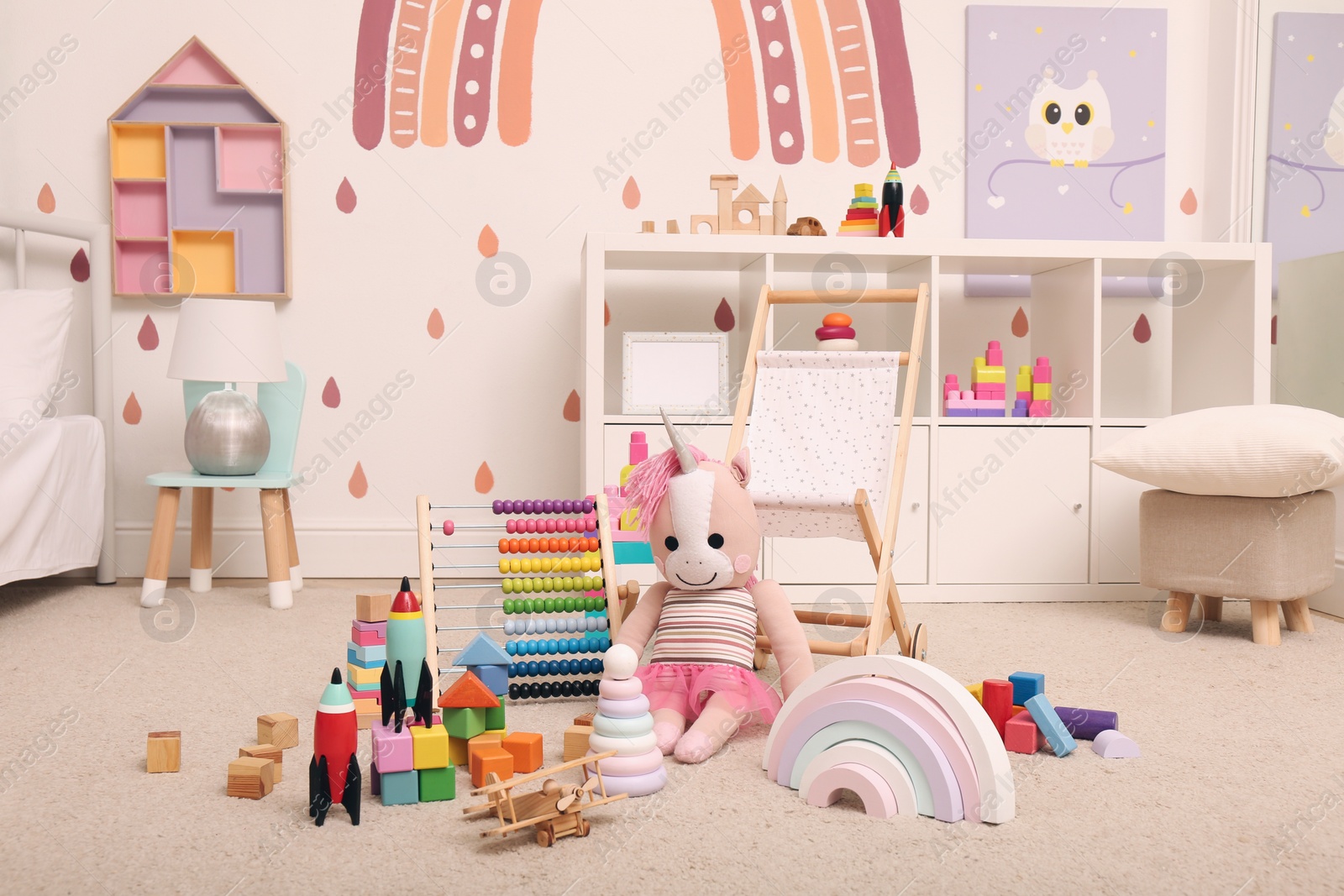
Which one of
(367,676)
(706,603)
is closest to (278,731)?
(367,676)

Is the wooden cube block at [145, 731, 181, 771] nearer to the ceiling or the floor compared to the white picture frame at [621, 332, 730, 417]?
nearer to the floor

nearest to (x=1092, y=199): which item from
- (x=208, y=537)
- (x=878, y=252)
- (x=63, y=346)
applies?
(x=878, y=252)

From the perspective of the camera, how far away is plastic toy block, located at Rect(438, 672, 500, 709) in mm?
1333

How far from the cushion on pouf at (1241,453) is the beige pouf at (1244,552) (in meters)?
0.04

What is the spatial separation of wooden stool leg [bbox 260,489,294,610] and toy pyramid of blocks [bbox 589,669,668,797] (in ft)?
4.72

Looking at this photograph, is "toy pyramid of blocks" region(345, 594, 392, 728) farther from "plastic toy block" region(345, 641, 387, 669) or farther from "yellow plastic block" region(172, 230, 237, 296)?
"yellow plastic block" region(172, 230, 237, 296)

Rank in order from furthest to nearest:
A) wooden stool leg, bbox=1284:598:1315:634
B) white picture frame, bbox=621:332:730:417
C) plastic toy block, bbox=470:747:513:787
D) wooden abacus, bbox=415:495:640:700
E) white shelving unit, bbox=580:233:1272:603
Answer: white picture frame, bbox=621:332:730:417, white shelving unit, bbox=580:233:1272:603, wooden stool leg, bbox=1284:598:1315:634, wooden abacus, bbox=415:495:640:700, plastic toy block, bbox=470:747:513:787

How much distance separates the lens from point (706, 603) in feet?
5.25

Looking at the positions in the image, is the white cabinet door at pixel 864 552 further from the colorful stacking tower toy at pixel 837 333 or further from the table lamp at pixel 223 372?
the table lamp at pixel 223 372

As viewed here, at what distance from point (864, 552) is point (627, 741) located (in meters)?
1.47

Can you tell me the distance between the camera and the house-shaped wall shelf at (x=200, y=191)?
9.18 ft

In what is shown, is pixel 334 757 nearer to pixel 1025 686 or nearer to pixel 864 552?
pixel 1025 686

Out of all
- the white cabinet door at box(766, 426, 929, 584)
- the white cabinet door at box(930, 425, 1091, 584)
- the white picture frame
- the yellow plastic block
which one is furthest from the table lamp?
the white cabinet door at box(930, 425, 1091, 584)

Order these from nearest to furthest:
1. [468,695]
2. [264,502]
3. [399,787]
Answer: [399,787], [468,695], [264,502]
